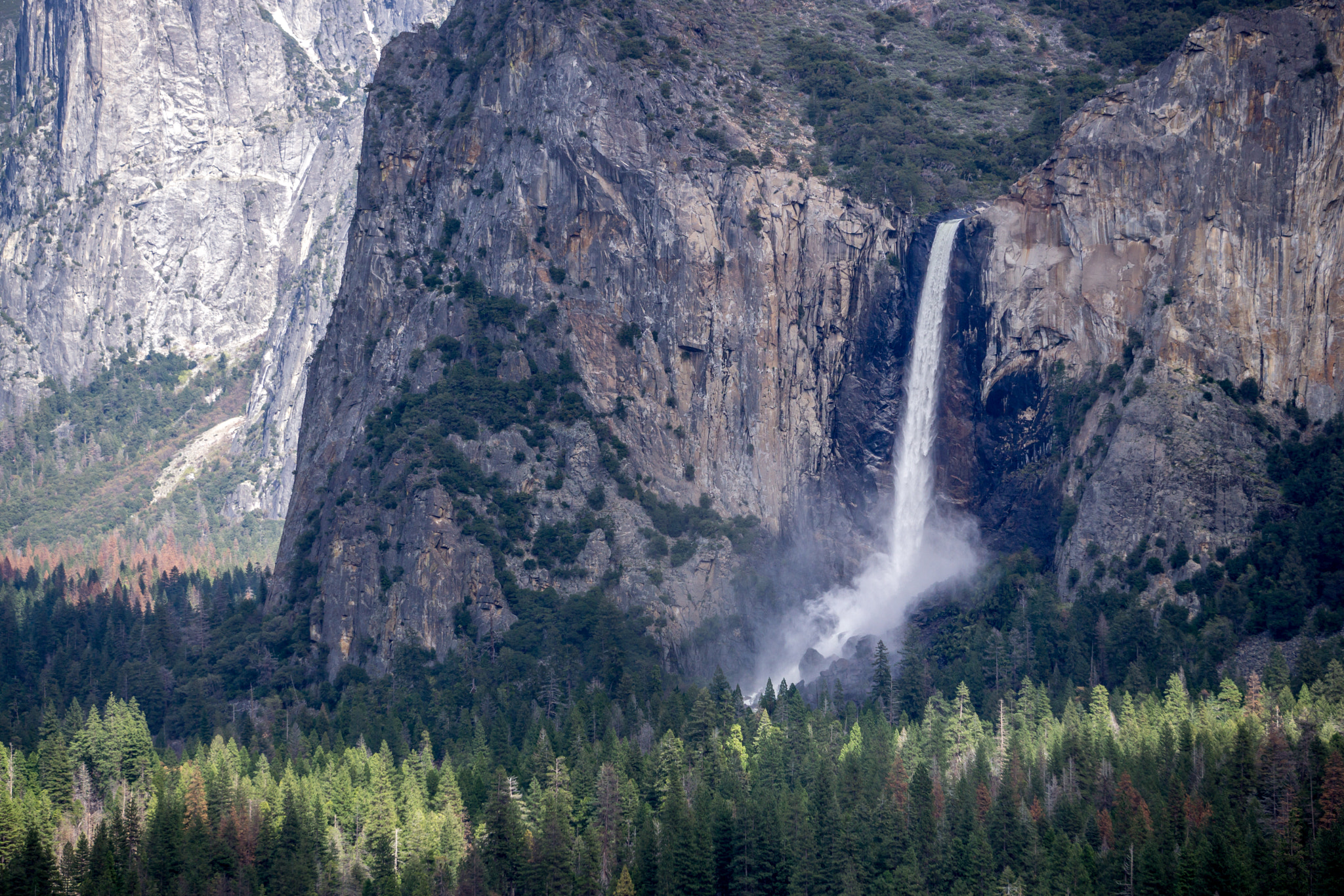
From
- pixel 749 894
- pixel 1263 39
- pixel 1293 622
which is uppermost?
pixel 1263 39

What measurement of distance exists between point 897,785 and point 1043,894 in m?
22.3

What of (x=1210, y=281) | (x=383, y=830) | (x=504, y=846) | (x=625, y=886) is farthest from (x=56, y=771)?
(x=1210, y=281)

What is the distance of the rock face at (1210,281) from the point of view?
178m

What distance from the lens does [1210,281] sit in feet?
603

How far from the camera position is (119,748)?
174250 millimetres

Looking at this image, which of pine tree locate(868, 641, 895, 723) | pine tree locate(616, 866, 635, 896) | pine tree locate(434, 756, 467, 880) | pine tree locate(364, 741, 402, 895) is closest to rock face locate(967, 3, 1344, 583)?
pine tree locate(868, 641, 895, 723)

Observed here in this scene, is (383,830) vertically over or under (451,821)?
under

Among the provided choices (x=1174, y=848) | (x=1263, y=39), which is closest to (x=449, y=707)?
(x=1174, y=848)

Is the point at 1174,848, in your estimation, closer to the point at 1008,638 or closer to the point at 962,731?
the point at 962,731

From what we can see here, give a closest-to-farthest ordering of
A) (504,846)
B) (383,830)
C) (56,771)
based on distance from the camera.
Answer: (504,846) → (383,830) → (56,771)

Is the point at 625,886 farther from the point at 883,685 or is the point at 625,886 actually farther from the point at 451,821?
the point at 883,685

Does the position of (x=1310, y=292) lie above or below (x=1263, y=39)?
below

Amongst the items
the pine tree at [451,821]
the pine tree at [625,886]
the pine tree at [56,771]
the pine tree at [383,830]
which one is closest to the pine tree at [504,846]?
the pine tree at [451,821]

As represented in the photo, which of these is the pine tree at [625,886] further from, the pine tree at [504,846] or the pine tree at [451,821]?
the pine tree at [451,821]
